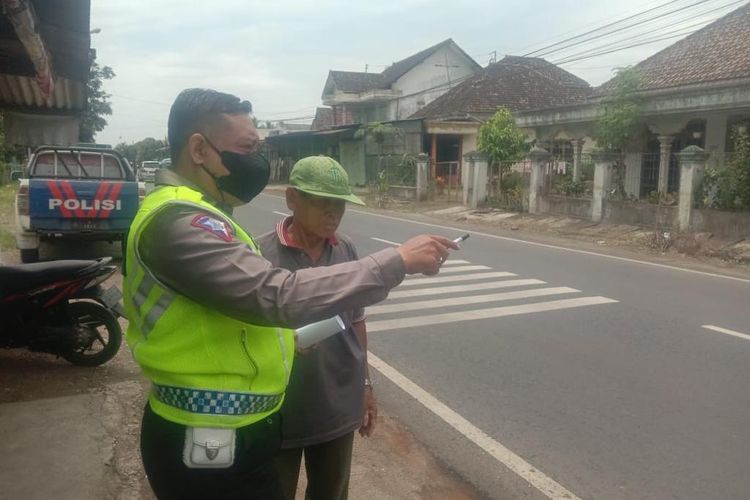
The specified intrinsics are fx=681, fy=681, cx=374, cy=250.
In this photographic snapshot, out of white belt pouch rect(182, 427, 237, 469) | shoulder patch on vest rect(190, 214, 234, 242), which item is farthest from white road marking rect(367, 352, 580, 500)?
shoulder patch on vest rect(190, 214, 234, 242)

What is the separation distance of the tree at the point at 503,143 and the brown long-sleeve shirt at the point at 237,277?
2026 cm

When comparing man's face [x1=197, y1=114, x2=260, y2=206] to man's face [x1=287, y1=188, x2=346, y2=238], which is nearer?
man's face [x1=197, y1=114, x2=260, y2=206]

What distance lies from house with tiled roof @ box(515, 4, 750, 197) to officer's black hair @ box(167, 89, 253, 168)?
50.8ft

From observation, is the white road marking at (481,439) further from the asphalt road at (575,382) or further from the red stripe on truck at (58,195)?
the red stripe on truck at (58,195)

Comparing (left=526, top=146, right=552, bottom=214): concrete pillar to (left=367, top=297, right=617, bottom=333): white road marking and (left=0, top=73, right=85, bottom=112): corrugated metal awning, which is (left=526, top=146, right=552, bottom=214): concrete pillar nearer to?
(left=367, top=297, right=617, bottom=333): white road marking

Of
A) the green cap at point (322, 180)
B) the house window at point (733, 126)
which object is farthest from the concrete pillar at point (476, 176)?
the green cap at point (322, 180)

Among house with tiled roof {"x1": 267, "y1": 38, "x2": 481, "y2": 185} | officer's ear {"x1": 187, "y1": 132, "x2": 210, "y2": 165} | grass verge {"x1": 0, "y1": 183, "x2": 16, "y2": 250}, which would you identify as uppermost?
house with tiled roof {"x1": 267, "y1": 38, "x2": 481, "y2": 185}

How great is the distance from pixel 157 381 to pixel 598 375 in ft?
14.0

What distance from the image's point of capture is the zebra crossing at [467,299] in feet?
23.3

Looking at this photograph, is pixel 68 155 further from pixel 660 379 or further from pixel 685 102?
pixel 685 102

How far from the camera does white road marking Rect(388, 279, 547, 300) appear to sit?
835 cm

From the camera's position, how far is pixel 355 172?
35094mm

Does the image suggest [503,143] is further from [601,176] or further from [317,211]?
[317,211]

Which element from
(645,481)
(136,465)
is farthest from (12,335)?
(645,481)
